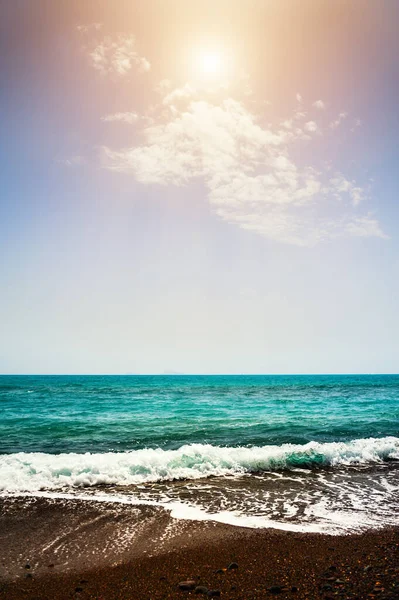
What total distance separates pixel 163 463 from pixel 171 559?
20.3 ft

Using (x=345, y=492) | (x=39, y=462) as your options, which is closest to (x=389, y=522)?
(x=345, y=492)

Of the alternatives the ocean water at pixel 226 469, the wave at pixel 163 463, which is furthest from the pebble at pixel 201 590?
the wave at pixel 163 463

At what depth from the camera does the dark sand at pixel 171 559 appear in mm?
5203

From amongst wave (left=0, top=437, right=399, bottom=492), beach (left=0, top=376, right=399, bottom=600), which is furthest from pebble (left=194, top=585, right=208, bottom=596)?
wave (left=0, top=437, right=399, bottom=492)

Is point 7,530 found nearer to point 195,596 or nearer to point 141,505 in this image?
point 141,505

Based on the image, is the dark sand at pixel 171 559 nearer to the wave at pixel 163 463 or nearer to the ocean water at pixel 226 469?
the ocean water at pixel 226 469

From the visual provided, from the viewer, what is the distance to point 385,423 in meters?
22.3

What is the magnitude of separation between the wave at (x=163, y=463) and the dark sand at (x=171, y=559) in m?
2.55

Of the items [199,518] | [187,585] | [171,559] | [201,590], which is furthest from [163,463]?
[201,590]

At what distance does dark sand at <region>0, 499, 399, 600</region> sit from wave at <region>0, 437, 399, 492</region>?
8.38ft

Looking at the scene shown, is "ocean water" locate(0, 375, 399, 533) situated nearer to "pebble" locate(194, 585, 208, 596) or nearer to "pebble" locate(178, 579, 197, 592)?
"pebble" locate(178, 579, 197, 592)

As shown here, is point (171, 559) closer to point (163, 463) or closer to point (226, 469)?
point (163, 463)

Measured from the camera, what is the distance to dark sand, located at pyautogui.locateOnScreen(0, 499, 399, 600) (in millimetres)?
5203

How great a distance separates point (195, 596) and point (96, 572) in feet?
6.17
